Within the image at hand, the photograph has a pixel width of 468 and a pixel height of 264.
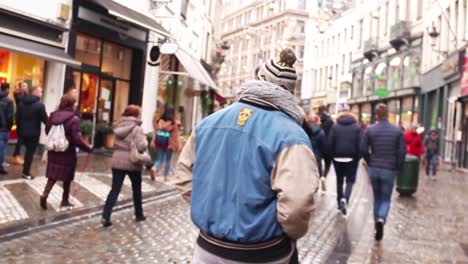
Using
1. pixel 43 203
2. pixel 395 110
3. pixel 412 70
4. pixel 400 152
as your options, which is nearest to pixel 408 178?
pixel 400 152

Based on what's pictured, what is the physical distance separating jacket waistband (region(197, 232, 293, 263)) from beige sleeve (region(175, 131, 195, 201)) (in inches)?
16.3

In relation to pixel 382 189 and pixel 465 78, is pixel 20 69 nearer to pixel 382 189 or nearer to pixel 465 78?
pixel 382 189

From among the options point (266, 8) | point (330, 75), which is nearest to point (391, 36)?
point (330, 75)

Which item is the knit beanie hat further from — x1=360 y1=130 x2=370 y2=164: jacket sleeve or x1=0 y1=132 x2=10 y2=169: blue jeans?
x1=0 y1=132 x2=10 y2=169: blue jeans

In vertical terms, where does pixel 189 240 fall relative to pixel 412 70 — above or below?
below

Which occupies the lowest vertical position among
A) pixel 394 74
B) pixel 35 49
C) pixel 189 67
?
pixel 35 49

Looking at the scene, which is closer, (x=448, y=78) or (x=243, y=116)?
(x=243, y=116)

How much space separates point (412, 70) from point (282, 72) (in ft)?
Answer: 123

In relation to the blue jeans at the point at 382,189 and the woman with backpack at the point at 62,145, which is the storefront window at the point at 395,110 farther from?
the woman with backpack at the point at 62,145

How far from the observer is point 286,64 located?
3.25 m

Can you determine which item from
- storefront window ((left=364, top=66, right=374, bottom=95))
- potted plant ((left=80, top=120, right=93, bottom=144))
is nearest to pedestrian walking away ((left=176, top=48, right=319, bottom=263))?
potted plant ((left=80, top=120, right=93, bottom=144))

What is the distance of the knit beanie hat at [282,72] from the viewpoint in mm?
Result: 3211

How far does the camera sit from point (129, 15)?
1700cm

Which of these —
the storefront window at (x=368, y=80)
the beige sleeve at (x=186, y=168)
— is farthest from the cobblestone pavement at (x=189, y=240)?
the storefront window at (x=368, y=80)
